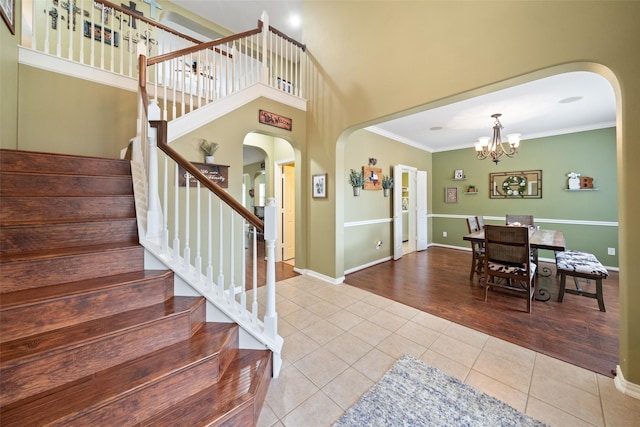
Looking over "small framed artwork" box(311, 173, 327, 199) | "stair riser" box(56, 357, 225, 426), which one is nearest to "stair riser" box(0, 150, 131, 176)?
"stair riser" box(56, 357, 225, 426)

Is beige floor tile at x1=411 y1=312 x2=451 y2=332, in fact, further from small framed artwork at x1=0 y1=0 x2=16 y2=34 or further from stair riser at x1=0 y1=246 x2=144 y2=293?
small framed artwork at x1=0 y1=0 x2=16 y2=34

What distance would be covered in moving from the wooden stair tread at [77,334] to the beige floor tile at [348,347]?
131cm

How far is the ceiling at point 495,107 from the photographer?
3174 mm

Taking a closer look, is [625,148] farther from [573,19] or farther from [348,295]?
[348,295]

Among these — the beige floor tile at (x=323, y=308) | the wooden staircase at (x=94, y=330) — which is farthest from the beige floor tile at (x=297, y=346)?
the beige floor tile at (x=323, y=308)

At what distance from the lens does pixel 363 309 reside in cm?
287

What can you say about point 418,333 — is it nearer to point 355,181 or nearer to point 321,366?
point 321,366

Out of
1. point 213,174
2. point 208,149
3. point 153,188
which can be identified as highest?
point 208,149

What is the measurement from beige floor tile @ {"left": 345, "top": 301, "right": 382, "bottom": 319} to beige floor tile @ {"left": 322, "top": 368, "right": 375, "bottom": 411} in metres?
0.92

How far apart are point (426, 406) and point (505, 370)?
838mm

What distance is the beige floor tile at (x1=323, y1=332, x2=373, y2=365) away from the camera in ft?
6.57

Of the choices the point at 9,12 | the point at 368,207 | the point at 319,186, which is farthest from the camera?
the point at 368,207

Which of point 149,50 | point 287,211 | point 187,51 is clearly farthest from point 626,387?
point 149,50

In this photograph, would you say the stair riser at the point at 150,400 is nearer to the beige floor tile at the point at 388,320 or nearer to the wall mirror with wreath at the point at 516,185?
the beige floor tile at the point at 388,320
